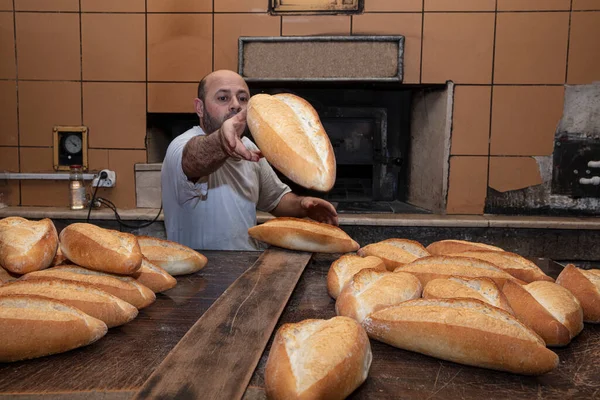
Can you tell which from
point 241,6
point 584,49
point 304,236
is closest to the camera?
point 304,236

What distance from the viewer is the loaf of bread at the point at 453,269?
106 cm

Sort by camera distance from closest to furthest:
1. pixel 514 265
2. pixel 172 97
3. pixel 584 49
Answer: pixel 514 265 < pixel 584 49 < pixel 172 97

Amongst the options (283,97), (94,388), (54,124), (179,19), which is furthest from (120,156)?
(94,388)

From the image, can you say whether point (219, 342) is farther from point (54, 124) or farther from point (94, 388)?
point (54, 124)

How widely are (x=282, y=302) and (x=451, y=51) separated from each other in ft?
8.25

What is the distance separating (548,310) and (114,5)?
10.4 feet

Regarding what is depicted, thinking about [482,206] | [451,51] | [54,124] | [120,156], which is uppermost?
[451,51]

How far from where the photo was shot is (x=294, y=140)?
1.10 meters

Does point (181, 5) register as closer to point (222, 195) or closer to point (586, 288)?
point (222, 195)

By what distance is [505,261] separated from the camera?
1.20 m

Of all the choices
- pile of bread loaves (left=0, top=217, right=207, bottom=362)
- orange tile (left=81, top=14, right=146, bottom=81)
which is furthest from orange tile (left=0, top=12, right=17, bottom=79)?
pile of bread loaves (left=0, top=217, right=207, bottom=362)

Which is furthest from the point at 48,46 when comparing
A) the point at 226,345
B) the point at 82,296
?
the point at 226,345

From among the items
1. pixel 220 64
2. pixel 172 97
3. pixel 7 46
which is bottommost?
pixel 172 97

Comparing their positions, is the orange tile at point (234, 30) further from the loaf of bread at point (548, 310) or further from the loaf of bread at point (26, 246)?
the loaf of bread at point (548, 310)
